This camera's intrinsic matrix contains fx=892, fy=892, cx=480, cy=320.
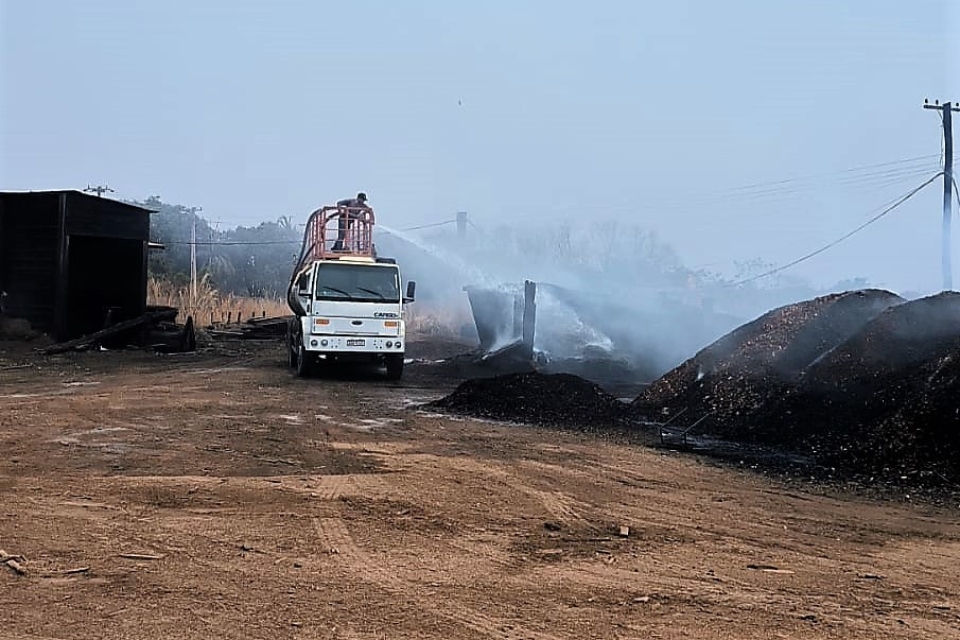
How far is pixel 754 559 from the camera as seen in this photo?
586 centimetres

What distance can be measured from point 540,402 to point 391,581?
868cm

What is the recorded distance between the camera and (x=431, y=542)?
19.9ft

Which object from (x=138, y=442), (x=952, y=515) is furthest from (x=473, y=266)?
(x=952, y=515)

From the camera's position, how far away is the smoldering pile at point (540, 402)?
13.1 m

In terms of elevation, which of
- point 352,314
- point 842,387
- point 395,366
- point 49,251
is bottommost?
point 842,387

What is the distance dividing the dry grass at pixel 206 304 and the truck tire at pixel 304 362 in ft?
55.6

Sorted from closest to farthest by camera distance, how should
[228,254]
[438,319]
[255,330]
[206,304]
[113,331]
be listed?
[113,331] < [255,330] < [206,304] < [438,319] < [228,254]

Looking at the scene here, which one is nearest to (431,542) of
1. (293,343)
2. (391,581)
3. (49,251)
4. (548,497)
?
(391,581)

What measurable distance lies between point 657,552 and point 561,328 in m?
18.9

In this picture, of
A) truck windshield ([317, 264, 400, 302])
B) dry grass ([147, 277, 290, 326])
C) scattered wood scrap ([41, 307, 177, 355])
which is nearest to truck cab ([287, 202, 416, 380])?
truck windshield ([317, 264, 400, 302])

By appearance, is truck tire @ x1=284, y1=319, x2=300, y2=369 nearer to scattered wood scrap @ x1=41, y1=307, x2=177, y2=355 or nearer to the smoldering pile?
scattered wood scrap @ x1=41, y1=307, x2=177, y2=355

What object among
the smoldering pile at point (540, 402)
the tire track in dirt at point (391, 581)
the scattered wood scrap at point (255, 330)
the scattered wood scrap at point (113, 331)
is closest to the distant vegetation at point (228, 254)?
the scattered wood scrap at point (255, 330)

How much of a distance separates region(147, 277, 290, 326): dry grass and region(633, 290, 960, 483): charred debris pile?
25.3 metres

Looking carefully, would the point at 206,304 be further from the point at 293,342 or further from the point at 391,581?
the point at 391,581
